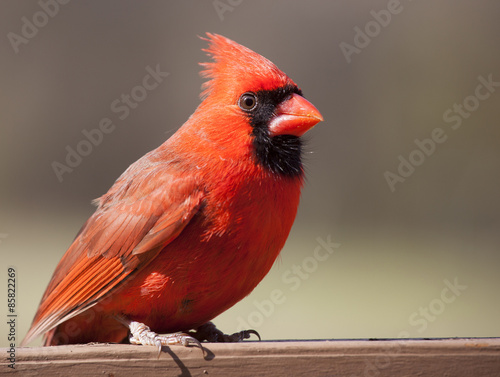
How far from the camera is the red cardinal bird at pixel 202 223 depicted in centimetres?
220

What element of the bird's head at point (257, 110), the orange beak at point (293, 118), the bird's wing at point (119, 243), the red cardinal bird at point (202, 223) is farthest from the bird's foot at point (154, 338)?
the orange beak at point (293, 118)

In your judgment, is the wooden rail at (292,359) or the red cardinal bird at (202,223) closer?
the wooden rail at (292,359)

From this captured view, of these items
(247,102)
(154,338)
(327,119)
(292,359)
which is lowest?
(154,338)

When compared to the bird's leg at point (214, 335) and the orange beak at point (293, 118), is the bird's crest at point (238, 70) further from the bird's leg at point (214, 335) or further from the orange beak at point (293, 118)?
the bird's leg at point (214, 335)

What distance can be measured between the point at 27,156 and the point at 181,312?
4.67 meters

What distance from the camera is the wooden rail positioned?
74.7 inches

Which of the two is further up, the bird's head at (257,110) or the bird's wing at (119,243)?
the bird's head at (257,110)

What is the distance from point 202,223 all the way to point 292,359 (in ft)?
1.74

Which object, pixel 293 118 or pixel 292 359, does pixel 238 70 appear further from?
pixel 292 359

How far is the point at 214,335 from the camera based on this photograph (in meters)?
2.64

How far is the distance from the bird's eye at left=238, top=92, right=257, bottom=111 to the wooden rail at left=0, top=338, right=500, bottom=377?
2.59ft

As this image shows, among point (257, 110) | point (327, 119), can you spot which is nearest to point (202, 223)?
point (257, 110)

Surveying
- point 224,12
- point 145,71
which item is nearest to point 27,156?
point 145,71

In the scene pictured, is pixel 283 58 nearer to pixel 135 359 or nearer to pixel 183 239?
pixel 183 239
